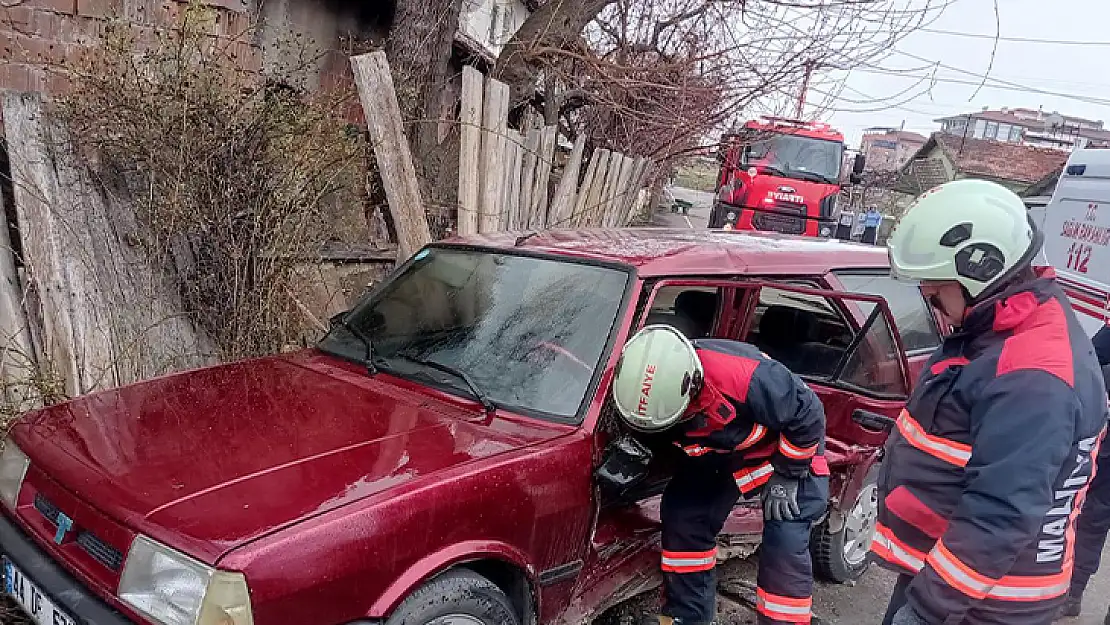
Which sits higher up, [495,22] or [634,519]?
[495,22]

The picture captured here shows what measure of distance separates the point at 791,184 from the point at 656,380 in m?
12.5

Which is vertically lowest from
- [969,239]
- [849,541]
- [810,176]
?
[849,541]

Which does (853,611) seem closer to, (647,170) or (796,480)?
(796,480)

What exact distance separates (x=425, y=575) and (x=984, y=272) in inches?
68.4

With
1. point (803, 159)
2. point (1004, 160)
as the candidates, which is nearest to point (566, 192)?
point (803, 159)

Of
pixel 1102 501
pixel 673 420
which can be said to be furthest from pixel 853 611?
pixel 673 420

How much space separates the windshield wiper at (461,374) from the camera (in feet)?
9.23

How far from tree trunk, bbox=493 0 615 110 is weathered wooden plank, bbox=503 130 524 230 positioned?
5.27ft

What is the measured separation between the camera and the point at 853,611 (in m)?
4.00

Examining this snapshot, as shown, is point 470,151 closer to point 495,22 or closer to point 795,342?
point 795,342

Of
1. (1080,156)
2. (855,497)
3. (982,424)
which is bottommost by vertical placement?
(855,497)

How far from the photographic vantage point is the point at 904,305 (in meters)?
4.39

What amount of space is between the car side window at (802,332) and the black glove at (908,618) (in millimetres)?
1675

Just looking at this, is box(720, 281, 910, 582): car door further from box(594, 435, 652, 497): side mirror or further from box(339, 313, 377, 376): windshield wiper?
box(339, 313, 377, 376): windshield wiper
